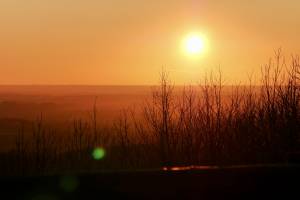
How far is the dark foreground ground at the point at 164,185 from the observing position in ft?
4.65

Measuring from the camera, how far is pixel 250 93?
10828mm

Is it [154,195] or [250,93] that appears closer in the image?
[154,195]

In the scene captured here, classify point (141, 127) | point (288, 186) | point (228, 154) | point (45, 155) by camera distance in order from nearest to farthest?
point (288, 186)
point (228, 154)
point (141, 127)
point (45, 155)

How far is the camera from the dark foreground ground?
4.65ft

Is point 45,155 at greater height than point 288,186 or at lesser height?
lesser

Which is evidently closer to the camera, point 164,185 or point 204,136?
point 164,185

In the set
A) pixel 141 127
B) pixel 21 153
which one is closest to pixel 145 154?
pixel 141 127

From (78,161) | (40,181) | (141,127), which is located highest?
(40,181)

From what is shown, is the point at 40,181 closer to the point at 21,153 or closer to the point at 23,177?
the point at 23,177

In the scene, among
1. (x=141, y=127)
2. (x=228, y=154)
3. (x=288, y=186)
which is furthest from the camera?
(x=141, y=127)

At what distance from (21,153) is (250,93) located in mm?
6647

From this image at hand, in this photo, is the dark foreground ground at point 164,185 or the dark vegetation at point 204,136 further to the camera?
the dark vegetation at point 204,136

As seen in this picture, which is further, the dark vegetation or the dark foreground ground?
the dark vegetation

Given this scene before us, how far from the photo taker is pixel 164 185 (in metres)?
1.51
